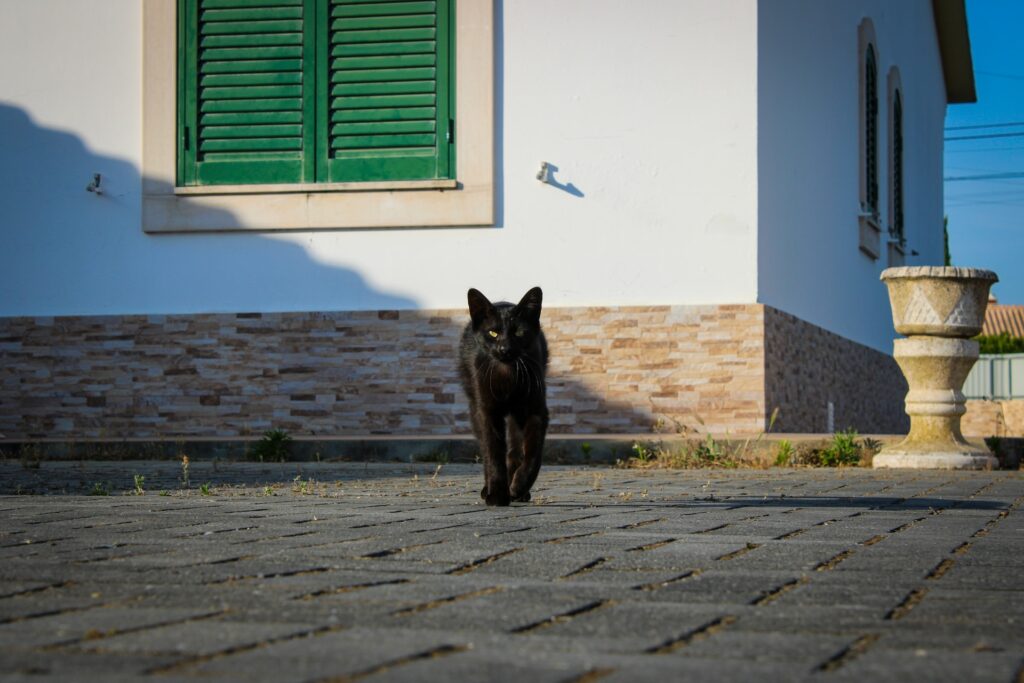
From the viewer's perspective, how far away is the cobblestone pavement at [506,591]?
89.9 inches

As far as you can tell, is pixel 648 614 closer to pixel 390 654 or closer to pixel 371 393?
pixel 390 654

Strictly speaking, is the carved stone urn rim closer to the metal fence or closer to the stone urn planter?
the stone urn planter

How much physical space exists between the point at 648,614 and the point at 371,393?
1068 centimetres

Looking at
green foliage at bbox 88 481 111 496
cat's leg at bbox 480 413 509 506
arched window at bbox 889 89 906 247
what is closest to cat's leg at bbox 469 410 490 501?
cat's leg at bbox 480 413 509 506

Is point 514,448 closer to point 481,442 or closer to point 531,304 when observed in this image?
point 481,442

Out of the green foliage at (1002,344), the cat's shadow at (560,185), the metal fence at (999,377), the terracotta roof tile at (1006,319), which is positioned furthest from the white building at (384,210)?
the terracotta roof tile at (1006,319)

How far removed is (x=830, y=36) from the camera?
1616cm

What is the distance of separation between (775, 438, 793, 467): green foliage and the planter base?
0.67 m

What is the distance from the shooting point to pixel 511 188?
1316 cm

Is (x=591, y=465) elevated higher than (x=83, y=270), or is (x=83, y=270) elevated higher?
(x=83, y=270)

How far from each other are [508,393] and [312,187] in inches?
312

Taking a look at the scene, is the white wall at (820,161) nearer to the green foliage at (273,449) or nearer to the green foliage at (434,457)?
the green foliage at (434,457)

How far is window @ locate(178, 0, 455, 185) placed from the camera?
13.3 meters

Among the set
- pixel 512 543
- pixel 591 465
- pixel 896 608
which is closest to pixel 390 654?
pixel 896 608
